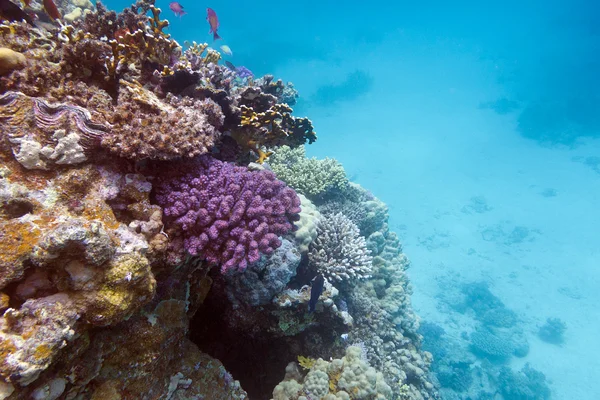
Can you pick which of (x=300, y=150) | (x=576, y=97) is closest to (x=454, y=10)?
(x=576, y=97)

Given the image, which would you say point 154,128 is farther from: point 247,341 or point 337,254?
point 337,254

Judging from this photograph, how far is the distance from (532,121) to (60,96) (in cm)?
6251

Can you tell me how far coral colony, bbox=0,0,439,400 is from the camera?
73.0 inches

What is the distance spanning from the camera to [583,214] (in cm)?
3244

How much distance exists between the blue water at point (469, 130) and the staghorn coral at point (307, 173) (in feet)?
47.3

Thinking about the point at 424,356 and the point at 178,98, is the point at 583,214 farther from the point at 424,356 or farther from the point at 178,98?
the point at 178,98

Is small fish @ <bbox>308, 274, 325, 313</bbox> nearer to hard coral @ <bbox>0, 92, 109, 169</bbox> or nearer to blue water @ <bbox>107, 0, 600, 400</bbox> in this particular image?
hard coral @ <bbox>0, 92, 109, 169</bbox>

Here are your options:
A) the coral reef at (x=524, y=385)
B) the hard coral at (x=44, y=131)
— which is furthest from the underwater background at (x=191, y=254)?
the coral reef at (x=524, y=385)

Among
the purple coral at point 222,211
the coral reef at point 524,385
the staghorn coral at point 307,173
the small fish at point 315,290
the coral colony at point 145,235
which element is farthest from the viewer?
the coral reef at point 524,385

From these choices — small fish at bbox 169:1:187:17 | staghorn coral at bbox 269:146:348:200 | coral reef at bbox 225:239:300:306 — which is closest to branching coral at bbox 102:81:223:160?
coral reef at bbox 225:239:300:306

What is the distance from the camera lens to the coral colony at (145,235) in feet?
6.08

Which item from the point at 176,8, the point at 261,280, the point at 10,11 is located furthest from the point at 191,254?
the point at 176,8

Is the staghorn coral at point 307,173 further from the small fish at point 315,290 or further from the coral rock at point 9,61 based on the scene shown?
the coral rock at point 9,61

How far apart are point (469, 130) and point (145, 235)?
6024 cm
